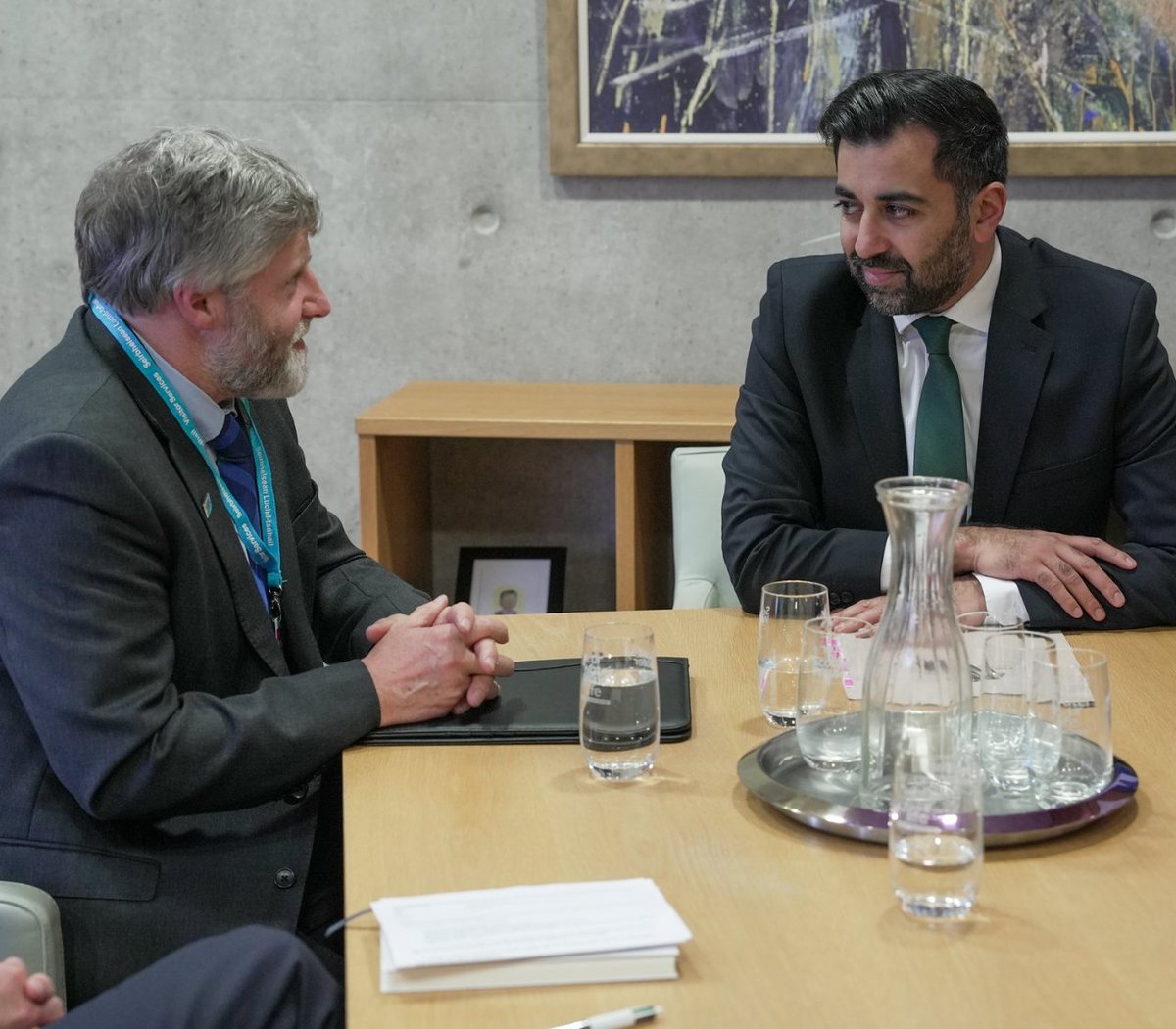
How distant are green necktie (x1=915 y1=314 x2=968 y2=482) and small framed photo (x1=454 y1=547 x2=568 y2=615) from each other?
152 centimetres

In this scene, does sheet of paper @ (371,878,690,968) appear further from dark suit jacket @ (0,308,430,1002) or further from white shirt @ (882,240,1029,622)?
white shirt @ (882,240,1029,622)

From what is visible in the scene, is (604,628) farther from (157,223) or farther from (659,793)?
(157,223)

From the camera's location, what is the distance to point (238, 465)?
7.08 feet

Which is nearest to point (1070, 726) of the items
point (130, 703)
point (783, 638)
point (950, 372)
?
point (783, 638)

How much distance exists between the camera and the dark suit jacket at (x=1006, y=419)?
248 centimetres

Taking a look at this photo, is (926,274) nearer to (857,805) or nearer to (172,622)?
(857,805)

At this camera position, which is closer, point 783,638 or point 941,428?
point 783,638

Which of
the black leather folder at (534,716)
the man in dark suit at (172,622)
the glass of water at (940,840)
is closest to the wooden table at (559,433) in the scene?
the man in dark suit at (172,622)

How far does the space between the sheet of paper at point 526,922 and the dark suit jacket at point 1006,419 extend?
1.12 m

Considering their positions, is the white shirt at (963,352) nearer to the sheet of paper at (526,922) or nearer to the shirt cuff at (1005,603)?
the shirt cuff at (1005,603)

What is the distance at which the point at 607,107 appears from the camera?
363 cm

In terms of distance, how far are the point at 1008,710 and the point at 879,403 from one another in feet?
3.57

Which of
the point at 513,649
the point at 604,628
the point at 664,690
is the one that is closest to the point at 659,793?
the point at 604,628

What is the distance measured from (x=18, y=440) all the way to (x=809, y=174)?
237 centimetres
